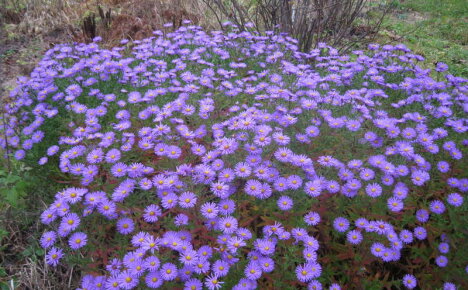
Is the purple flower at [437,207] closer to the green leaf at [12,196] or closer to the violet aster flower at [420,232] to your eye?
the violet aster flower at [420,232]

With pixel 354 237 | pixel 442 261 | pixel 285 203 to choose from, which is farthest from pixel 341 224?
pixel 442 261

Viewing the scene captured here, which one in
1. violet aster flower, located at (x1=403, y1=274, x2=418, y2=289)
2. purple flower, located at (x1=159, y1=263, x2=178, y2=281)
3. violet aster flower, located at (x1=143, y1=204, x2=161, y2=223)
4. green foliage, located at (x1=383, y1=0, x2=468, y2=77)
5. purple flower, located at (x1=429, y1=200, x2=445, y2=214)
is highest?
purple flower, located at (x1=159, y1=263, x2=178, y2=281)

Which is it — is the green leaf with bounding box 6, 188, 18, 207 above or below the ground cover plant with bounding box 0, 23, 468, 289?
below

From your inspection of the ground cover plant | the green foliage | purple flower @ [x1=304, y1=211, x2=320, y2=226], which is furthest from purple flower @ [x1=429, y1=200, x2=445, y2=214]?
the green foliage

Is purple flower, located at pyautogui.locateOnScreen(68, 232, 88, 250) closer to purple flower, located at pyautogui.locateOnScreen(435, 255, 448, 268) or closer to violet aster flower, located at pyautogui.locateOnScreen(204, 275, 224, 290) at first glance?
violet aster flower, located at pyautogui.locateOnScreen(204, 275, 224, 290)

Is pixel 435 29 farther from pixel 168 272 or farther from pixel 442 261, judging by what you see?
pixel 168 272

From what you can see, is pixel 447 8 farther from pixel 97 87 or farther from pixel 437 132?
pixel 97 87

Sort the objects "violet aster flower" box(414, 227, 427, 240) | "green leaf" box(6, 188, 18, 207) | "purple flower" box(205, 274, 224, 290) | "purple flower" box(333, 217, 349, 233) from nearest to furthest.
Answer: "purple flower" box(205, 274, 224, 290) < "purple flower" box(333, 217, 349, 233) < "violet aster flower" box(414, 227, 427, 240) < "green leaf" box(6, 188, 18, 207)

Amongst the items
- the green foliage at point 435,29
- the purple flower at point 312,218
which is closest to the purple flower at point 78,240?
the purple flower at point 312,218
